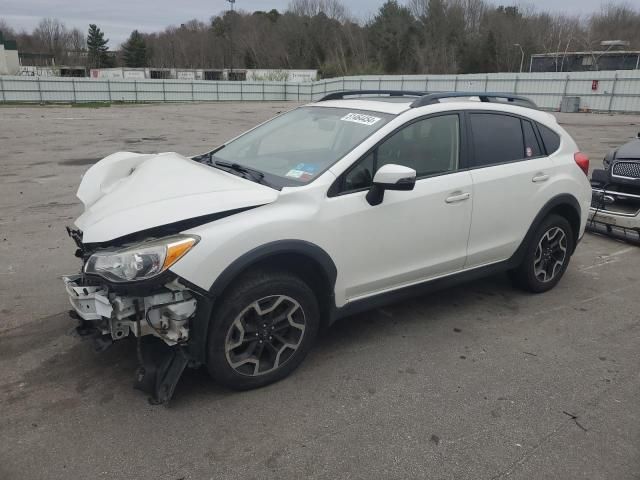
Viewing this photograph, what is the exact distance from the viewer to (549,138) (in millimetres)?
4789

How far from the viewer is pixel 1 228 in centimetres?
660

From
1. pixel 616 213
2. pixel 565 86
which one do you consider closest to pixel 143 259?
pixel 616 213

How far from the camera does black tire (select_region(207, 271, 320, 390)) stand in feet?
9.98

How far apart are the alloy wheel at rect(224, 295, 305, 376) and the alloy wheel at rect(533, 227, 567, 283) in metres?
2.50

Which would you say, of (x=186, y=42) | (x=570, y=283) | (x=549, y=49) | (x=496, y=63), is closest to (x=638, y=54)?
(x=496, y=63)

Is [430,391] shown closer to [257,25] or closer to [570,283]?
[570,283]

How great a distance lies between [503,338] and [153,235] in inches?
104

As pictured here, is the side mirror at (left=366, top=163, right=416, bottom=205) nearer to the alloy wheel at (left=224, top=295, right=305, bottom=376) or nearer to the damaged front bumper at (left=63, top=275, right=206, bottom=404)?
the alloy wheel at (left=224, top=295, right=305, bottom=376)

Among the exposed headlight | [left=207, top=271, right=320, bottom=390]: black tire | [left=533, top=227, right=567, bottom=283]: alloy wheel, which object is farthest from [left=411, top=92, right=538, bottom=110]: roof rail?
the exposed headlight

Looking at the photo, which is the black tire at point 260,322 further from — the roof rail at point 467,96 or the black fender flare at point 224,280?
the roof rail at point 467,96

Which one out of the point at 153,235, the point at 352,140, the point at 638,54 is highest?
the point at 638,54

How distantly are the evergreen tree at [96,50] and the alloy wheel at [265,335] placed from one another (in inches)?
4301

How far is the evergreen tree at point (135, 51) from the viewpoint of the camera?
99625 mm

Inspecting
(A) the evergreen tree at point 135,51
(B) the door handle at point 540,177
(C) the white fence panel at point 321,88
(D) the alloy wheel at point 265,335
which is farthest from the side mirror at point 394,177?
(A) the evergreen tree at point 135,51
